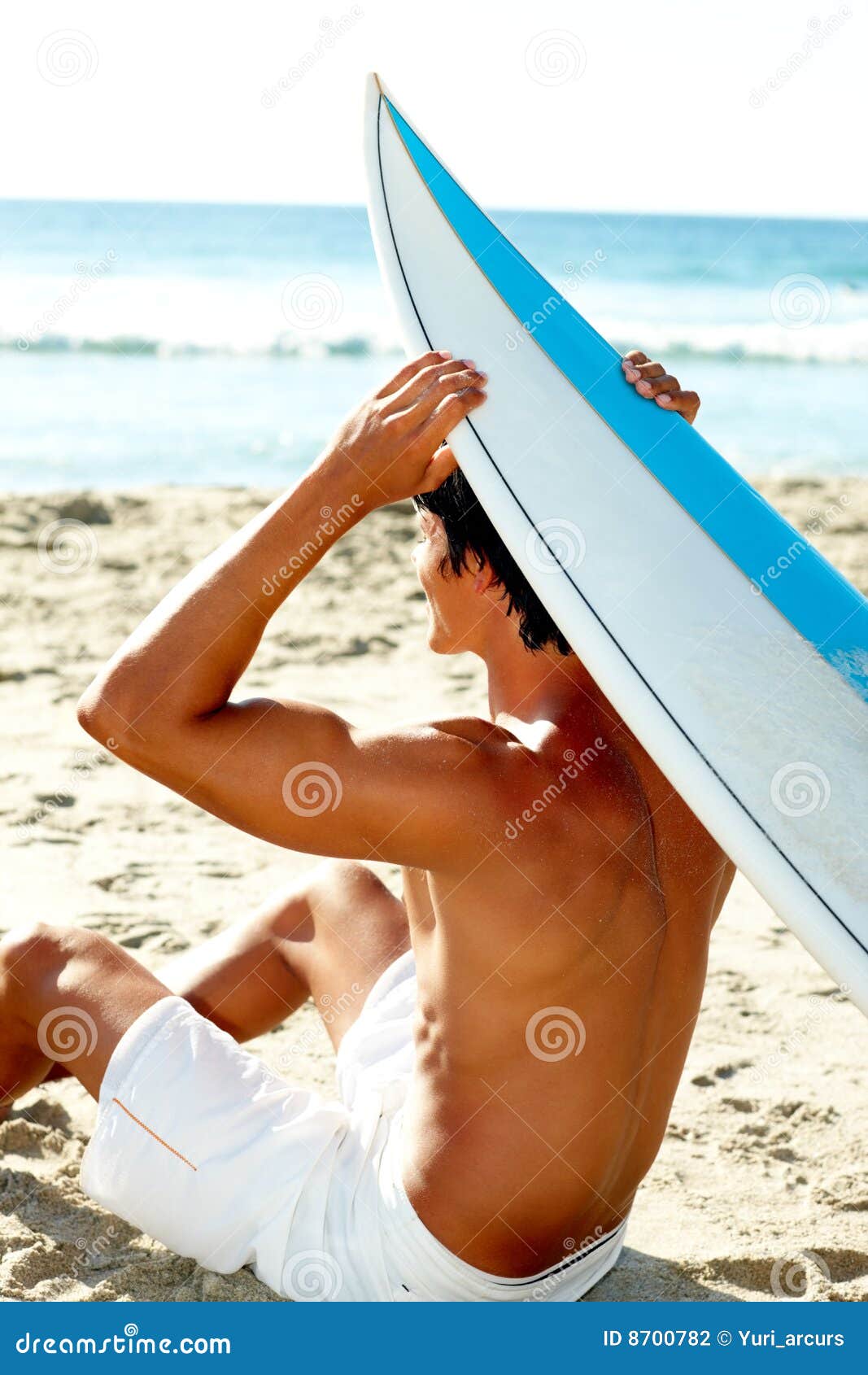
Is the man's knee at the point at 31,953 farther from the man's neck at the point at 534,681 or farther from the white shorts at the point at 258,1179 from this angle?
the man's neck at the point at 534,681

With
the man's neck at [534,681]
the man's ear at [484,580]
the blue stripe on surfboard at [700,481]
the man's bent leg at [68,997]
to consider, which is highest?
the blue stripe on surfboard at [700,481]

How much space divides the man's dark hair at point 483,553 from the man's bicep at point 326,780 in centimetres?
40

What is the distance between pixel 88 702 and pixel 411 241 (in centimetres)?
119

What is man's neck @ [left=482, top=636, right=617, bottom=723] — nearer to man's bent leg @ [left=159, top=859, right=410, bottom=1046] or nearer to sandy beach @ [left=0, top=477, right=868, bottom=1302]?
man's bent leg @ [left=159, top=859, right=410, bottom=1046]

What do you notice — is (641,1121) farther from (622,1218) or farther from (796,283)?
(796,283)

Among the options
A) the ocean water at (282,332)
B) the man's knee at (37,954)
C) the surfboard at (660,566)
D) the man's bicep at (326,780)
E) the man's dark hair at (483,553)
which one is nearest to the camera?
the man's bicep at (326,780)

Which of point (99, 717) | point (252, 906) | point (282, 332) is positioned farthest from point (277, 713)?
point (282, 332)

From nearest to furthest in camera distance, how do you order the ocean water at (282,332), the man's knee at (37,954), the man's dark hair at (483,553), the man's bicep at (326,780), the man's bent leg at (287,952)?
the man's bicep at (326,780), the man's dark hair at (483,553), the man's knee at (37,954), the man's bent leg at (287,952), the ocean water at (282,332)

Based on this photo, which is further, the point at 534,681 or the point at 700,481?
the point at 700,481

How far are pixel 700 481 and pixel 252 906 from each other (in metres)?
1.73

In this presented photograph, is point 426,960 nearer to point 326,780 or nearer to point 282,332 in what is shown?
point 326,780

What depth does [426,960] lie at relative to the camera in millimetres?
1715

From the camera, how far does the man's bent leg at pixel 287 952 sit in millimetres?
2338

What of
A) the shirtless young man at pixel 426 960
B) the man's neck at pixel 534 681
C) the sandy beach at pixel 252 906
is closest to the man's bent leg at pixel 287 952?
the shirtless young man at pixel 426 960
